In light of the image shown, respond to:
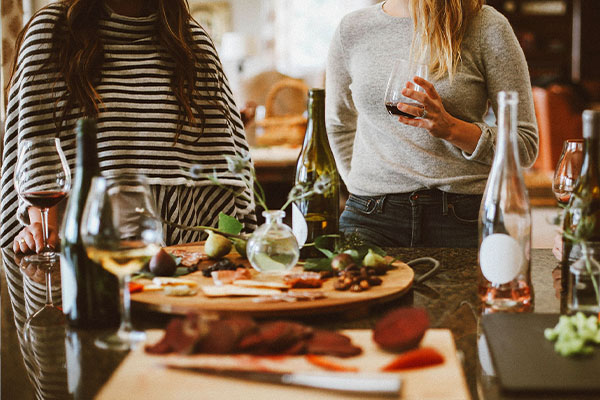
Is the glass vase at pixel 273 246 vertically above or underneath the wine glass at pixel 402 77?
underneath

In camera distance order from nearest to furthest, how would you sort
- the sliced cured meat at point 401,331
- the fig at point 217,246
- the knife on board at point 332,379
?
the knife on board at point 332,379
the sliced cured meat at point 401,331
the fig at point 217,246

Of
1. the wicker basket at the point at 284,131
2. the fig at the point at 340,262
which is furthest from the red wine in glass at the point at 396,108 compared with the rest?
the wicker basket at the point at 284,131

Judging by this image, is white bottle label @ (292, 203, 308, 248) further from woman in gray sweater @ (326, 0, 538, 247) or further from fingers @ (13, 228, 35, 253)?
fingers @ (13, 228, 35, 253)

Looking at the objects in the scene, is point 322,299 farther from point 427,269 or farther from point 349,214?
point 349,214

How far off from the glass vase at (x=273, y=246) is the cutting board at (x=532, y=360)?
32 cm

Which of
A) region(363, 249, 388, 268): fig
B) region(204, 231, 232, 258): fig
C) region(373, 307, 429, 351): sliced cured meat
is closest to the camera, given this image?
region(373, 307, 429, 351): sliced cured meat

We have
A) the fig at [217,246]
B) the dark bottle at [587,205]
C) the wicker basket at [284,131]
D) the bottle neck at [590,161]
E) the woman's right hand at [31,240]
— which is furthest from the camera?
the wicker basket at [284,131]

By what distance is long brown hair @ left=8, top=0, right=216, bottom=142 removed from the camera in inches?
59.0

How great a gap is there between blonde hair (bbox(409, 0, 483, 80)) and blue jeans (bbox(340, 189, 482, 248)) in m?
0.29

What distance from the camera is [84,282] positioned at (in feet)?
2.71

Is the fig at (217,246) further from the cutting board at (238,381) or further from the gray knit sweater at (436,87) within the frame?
the gray knit sweater at (436,87)

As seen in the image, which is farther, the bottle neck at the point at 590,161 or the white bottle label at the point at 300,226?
the white bottle label at the point at 300,226

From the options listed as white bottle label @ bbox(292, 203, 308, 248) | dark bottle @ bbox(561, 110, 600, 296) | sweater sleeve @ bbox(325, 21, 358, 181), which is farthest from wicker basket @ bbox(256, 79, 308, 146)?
dark bottle @ bbox(561, 110, 600, 296)

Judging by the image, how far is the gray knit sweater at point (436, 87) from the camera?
1.50 meters
